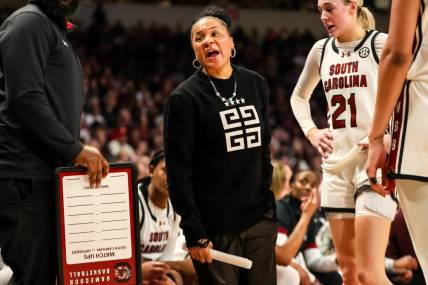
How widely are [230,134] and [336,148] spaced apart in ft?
2.30

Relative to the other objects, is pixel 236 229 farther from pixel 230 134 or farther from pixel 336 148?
pixel 336 148

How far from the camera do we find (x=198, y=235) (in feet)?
12.2

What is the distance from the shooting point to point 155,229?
552cm

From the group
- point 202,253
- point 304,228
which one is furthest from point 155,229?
point 202,253

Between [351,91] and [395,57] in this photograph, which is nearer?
[395,57]

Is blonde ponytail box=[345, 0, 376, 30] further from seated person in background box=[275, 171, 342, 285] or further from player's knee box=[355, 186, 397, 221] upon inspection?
seated person in background box=[275, 171, 342, 285]

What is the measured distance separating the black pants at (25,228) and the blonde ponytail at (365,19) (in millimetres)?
2054

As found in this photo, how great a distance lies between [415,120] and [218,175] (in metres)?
1.42

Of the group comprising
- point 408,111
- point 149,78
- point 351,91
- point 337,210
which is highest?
point 408,111

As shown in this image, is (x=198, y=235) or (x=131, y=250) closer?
(x=131, y=250)

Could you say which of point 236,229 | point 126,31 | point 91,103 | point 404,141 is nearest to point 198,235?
point 236,229

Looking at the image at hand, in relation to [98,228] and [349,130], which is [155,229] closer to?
[349,130]

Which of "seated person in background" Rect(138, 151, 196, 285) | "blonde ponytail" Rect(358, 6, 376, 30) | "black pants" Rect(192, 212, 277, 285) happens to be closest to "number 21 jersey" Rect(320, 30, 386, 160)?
"blonde ponytail" Rect(358, 6, 376, 30)

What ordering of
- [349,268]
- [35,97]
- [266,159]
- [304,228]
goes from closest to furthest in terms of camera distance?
[35,97] < [266,159] < [349,268] < [304,228]
